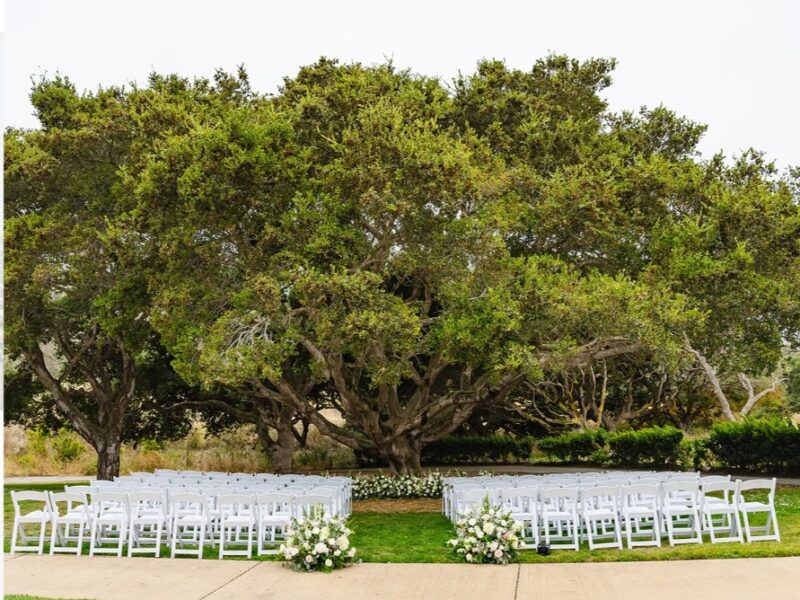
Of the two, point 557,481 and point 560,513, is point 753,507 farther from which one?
point 557,481

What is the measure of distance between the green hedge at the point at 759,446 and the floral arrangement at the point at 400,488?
8.63 meters

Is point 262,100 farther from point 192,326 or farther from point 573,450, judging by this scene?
point 573,450

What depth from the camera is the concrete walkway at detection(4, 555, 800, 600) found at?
866 centimetres

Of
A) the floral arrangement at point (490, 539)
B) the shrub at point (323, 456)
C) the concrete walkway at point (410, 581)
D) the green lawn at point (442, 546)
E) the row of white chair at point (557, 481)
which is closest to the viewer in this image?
the concrete walkway at point (410, 581)

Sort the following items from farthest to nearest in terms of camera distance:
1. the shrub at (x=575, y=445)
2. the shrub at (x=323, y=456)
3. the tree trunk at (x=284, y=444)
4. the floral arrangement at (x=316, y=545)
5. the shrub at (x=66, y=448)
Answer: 1. the shrub at (x=323, y=456)
2. the shrub at (x=66, y=448)
3. the shrub at (x=575, y=445)
4. the tree trunk at (x=284, y=444)
5. the floral arrangement at (x=316, y=545)

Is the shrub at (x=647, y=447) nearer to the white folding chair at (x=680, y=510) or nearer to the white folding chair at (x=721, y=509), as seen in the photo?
the white folding chair at (x=680, y=510)

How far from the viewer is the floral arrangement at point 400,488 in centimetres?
2072

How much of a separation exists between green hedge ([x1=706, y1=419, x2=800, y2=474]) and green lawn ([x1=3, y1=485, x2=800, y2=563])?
18.0 feet

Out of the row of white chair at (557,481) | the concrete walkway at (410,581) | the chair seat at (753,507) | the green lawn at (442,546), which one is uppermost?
the row of white chair at (557,481)

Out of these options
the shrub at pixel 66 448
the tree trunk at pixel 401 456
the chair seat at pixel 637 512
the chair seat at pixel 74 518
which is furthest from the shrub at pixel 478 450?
the chair seat at pixel 74 518

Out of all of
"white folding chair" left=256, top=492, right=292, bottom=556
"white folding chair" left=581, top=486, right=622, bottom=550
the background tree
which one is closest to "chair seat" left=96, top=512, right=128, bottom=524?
"white folding chair" left=256, top=492, right=292, bottom=556

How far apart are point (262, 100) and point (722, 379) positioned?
75.2 ft

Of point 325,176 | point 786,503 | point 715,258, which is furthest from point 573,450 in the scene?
point 325,176

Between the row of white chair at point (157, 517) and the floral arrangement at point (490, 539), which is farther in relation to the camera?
the row of white chair at point (157, 517)
